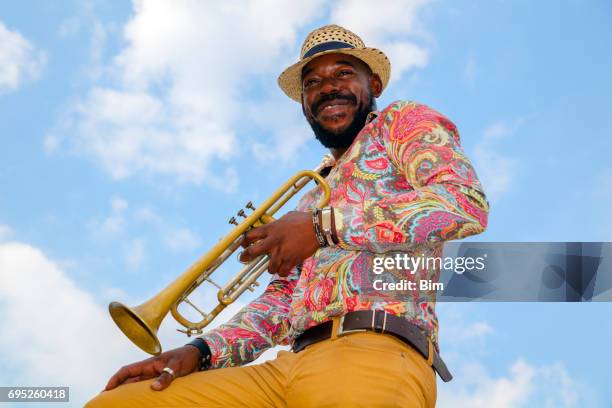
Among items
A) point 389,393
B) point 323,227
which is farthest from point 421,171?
point 389,393

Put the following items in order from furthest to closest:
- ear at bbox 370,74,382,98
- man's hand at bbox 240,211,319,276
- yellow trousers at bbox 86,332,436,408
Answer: ear at bbox 370,74,382,98 < man's hand at bbox 240,211,319,276 < yellow trousers at bbox 86,332,436,408

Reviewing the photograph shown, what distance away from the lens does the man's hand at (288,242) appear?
3594mm

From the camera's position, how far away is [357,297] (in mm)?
3650

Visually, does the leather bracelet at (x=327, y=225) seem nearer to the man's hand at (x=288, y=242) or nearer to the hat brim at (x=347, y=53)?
the man's hand at (x=288, y=242)

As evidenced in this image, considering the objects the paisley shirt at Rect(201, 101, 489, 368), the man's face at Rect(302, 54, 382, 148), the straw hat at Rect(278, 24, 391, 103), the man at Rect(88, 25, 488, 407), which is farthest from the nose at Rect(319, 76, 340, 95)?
the man at Rect(88, 25, 488, 407)

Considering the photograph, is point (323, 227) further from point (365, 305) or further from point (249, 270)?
point (249, 270)

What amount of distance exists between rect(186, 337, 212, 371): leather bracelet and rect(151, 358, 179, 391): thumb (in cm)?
24

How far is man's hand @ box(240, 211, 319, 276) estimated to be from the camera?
359 centimetres

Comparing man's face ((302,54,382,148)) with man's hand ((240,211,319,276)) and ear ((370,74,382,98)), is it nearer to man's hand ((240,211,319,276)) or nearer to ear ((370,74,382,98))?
ear ((370,74,382,98))

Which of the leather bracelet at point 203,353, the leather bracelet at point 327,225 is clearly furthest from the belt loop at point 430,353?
the leather bracelet at point 203,353

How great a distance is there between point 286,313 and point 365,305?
116 cm

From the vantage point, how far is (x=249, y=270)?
4.45m

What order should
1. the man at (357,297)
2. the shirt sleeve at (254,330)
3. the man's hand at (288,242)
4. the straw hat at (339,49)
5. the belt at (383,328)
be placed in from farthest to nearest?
the straw hat at (339,49)
the shirt sleeve at (254,330)
the man's hand at (288,242)
the belt at (383,328)
the man at (357,297)

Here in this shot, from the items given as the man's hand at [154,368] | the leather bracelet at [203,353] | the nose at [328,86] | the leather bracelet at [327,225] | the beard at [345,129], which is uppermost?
the nose at [328,86]
